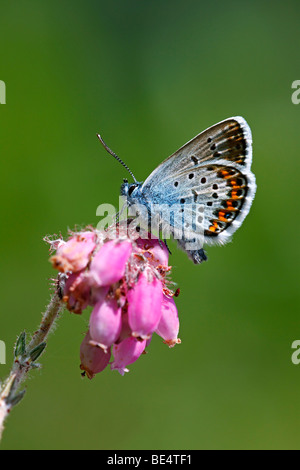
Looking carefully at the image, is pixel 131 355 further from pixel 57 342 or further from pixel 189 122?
pixel 189 122

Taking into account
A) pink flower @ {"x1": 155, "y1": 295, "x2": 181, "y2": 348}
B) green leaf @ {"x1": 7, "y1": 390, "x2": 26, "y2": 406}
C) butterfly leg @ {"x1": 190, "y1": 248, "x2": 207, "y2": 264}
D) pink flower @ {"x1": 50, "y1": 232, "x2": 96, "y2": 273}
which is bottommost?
green leaf @ {"x1": 7, "y1": 390, "x2": 26, "y2": 406}

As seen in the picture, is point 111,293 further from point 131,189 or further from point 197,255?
point 131,189

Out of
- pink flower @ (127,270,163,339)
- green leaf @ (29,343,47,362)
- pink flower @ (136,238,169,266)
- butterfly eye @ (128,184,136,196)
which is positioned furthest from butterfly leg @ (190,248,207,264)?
green leaf @ (29,343,47,362)

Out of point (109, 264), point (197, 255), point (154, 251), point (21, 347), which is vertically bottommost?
→ point (21, 347)

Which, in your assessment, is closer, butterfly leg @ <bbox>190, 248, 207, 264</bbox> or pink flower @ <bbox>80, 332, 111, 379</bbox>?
pink flower @ <bbox>80, 332, 111, 379</bbox>

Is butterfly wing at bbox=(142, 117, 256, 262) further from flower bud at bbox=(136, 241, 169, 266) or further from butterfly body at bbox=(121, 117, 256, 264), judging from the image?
flower bud at bbox=(136, 241, 169, 266)

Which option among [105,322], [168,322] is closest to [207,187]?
[168,322]

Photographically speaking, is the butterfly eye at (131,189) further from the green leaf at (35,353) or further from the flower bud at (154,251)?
the green leaf at (35,353)
